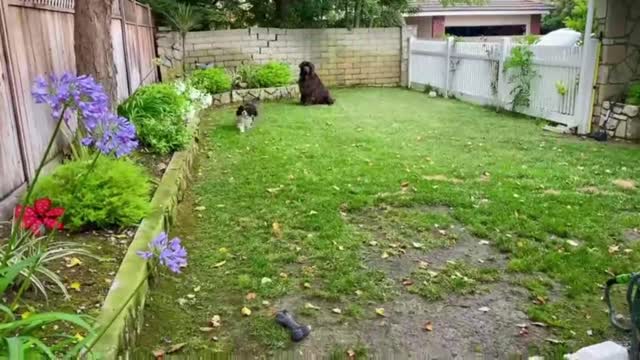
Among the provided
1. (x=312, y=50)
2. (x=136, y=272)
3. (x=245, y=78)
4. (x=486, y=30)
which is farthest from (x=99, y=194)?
(x=486, y=30)

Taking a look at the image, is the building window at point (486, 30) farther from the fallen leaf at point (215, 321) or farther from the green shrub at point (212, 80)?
the fallen leaf at point (215, 321)

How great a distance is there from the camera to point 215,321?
8.90 feet

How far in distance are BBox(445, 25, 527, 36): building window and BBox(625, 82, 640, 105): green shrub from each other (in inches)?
573

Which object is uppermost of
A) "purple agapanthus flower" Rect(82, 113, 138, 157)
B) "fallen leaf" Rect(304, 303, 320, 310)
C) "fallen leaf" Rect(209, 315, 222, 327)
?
"purple agapanthus flower" Rect(82, 113, 138, 157)

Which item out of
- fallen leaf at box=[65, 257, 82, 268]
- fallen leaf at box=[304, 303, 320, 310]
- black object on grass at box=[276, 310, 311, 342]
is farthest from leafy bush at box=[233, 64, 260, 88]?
black object on grass at box=[276, 310, 311, 342]

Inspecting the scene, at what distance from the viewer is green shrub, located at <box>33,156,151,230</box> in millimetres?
3102

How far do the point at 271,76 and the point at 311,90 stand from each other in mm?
1564

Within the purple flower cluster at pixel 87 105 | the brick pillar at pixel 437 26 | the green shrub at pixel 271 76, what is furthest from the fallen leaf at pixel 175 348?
the brick pillar at pixel 437 26

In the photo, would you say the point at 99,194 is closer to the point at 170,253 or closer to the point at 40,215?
the point at 40,215

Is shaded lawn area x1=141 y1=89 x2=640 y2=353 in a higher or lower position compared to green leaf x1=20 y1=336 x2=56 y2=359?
lower

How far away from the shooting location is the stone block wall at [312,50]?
12.3 m

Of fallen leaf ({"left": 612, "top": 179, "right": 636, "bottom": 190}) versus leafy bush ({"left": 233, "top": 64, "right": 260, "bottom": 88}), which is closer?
fallen leaf ({"left": 612, "top": 179, "right": 636, "bottom": 190})

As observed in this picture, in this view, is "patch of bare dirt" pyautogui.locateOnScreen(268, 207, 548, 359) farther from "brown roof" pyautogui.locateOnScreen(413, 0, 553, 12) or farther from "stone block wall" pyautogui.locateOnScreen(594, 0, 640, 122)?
"brown roof" pyautogui.locateOnScreen(413, 0, 553, 12)

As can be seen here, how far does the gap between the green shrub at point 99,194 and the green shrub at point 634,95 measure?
647cm
